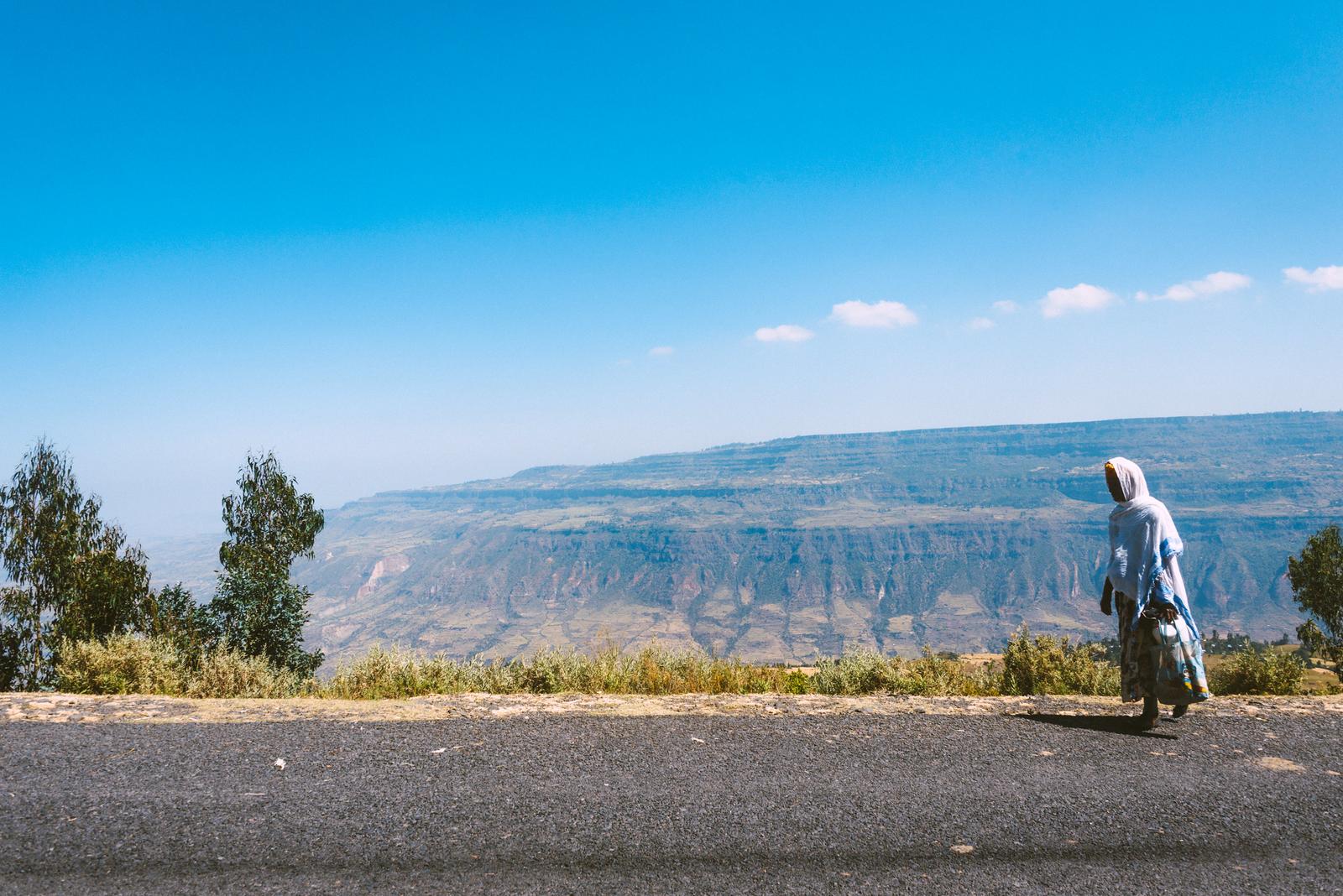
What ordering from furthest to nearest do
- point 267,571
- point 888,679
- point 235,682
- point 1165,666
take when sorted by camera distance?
point 267,571, point 235,682, point 888,679, point 1165,666

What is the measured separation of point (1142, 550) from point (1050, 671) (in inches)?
221

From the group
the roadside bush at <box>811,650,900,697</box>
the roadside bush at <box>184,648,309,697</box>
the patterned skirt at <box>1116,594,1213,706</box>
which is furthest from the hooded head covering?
the roadside bush at <box>184,648,309,697</box>

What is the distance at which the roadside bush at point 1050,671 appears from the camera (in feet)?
31.9

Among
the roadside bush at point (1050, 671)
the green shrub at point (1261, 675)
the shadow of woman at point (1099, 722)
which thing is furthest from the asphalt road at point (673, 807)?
the roadside bush at point (1050, 671)

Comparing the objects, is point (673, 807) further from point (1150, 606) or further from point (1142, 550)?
point (1142, 550)

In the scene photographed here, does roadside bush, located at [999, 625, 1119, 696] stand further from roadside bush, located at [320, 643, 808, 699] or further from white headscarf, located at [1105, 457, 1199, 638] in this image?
roadside bush, located at [320, 643, 808, 699]

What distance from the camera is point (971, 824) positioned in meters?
A: 4.40

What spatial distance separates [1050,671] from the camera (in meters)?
11.2

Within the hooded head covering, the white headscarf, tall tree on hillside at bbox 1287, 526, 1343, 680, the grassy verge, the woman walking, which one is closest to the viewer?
the woman walking

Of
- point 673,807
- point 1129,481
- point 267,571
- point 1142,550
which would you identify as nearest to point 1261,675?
point 1142,550

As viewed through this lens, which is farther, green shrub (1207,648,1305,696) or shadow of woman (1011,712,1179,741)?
green shrub (1207,648,1305,696)

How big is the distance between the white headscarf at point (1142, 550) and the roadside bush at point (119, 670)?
10207 millimetres

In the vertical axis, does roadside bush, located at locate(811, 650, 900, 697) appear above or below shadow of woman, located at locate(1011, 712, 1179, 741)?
below

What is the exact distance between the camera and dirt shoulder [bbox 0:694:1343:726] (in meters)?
6.59
